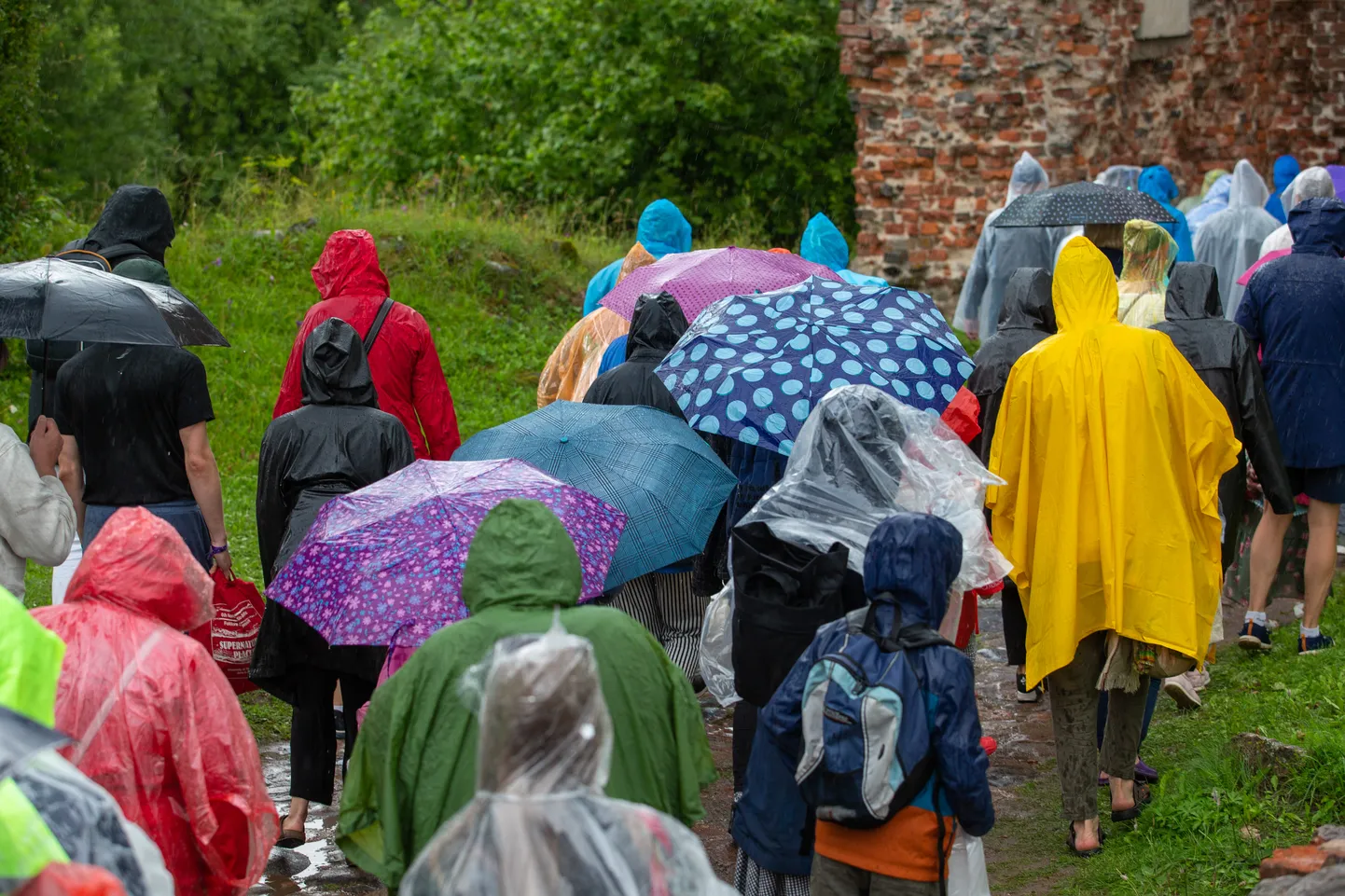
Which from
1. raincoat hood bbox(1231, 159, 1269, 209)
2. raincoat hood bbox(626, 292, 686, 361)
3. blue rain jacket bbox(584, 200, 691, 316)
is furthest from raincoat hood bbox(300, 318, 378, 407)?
raincoat hood bbox(1231, 159, 1269, 209)

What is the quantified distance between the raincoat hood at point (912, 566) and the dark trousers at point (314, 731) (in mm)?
2199

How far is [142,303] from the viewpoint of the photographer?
550cm

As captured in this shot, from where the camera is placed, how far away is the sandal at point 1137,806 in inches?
221

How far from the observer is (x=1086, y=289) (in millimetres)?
5441

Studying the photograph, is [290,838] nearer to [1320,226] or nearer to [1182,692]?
[1182,692]

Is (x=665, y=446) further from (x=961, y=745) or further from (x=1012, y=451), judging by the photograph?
(x=961, y=745)

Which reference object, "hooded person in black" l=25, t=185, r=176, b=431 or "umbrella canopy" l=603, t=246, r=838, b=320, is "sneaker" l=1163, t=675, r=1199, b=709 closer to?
"umbrella canopy" l=603, t=246, r=838, b=320

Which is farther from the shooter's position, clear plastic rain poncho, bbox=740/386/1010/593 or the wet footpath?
the wet footpath

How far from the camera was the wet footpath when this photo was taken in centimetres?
534

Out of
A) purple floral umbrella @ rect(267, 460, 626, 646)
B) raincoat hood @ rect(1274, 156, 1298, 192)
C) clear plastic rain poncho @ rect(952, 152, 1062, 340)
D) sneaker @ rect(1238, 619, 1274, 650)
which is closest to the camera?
purple floral umbrella @ rect(267, 460, 626, 646)

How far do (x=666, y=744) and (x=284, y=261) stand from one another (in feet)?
35.9

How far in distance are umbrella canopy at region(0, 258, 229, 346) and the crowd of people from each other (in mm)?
282

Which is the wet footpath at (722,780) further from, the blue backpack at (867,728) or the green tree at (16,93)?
the green tree at (16,93)

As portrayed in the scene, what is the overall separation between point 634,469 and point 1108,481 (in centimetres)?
160
